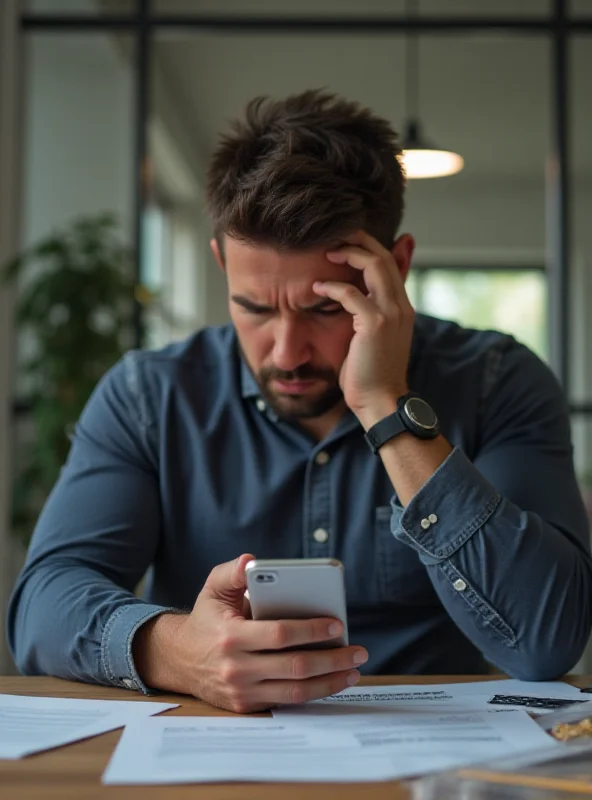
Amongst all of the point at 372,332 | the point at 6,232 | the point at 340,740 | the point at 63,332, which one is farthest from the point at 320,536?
the point at 6,232

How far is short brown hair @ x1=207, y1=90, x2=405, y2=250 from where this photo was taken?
5.04 ft

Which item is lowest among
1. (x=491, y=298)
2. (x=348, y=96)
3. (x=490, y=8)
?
(x=491, y=298)

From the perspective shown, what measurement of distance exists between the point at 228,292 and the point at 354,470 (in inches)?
13.1

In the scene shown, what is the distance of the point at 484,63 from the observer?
4.92 meters

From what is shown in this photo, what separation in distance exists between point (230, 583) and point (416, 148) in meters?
3.18

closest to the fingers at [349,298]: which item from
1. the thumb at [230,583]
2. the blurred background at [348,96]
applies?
the thumb at [230,583]

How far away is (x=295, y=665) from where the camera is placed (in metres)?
1.09

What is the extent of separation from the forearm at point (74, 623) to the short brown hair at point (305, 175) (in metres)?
0.54

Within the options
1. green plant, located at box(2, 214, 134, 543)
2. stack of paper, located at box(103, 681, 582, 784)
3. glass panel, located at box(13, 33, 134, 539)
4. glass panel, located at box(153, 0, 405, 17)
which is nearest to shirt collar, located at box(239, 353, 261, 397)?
stack of paper, located at box(103, 681, 582, 784)

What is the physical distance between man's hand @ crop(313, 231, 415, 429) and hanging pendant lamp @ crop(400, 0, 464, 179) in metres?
2.28

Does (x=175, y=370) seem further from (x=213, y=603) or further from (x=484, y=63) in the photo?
(x=484, y=63)

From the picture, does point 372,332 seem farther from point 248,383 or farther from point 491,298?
point 491,298

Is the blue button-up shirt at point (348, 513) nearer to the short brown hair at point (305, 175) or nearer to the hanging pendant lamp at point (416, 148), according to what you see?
the short brown hair at point (305, 175)

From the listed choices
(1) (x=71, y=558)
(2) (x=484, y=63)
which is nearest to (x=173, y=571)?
(1) (x=71, y=558)
